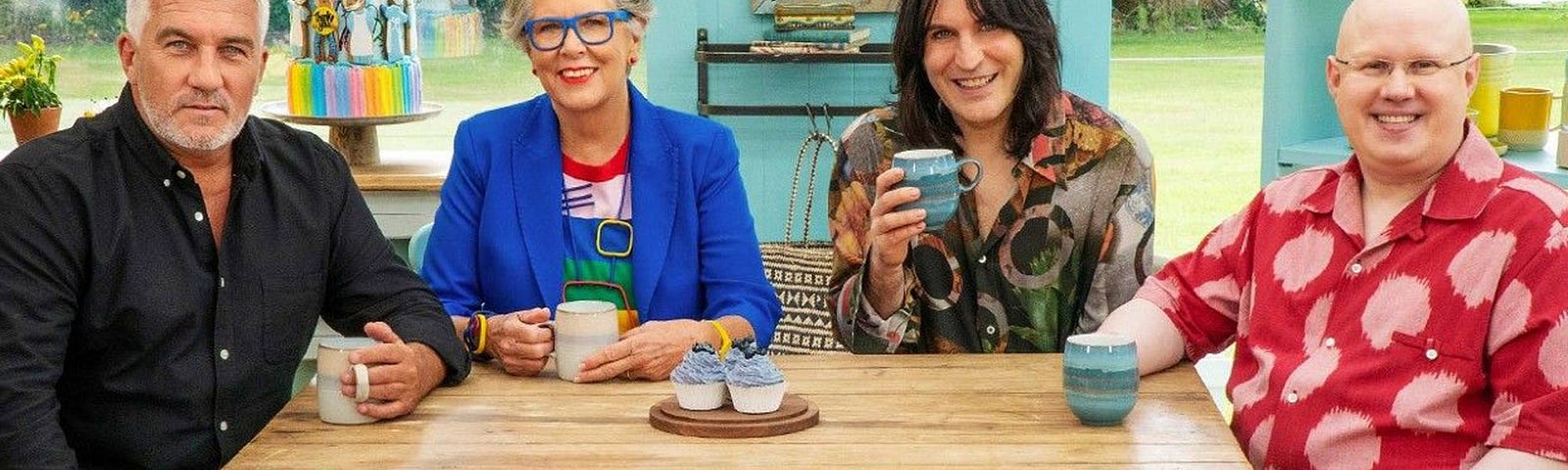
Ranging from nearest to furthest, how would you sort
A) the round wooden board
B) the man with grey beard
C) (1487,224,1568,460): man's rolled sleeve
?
(1487,224,1568,460): man's rolled sleeve
the round wooden board
the man with grey beard

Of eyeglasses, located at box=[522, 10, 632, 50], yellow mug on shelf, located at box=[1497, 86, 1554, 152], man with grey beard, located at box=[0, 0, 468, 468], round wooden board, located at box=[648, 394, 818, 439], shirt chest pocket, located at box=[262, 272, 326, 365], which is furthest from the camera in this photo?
yellow mug on shelf, located at box=[1497, 86, 1554, 152]

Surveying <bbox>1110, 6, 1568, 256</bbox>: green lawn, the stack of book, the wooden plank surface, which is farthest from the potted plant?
<bbox>1110, 6, 1568, 256</bbox>: green lawn

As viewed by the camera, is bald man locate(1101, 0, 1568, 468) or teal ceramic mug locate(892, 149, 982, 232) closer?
bald man locate(1101, 0, 1568, 468)

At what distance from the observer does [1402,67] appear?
2283 mm

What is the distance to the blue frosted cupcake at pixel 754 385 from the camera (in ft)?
7.26

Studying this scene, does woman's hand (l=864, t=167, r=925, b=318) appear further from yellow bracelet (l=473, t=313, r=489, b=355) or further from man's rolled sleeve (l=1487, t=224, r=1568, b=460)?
man's rolled sleeve (l=1487, t=224, r=1568, b=460)

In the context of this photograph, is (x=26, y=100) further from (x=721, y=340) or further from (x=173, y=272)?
(x=721, y=340)

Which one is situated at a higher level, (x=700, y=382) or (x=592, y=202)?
(x=592, y=202)

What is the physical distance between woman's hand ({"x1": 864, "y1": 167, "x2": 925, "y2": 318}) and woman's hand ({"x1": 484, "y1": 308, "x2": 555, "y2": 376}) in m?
0.48

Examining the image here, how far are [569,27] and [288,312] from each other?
0.62 metres

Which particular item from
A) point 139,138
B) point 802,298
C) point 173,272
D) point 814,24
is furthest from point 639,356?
point 814,24

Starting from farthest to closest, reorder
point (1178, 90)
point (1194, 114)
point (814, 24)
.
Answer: point (1194, 114)
point (1178, 90)
point (814, 24)

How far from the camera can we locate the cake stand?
4.60 metres

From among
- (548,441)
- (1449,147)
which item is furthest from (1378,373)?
(548,441)
